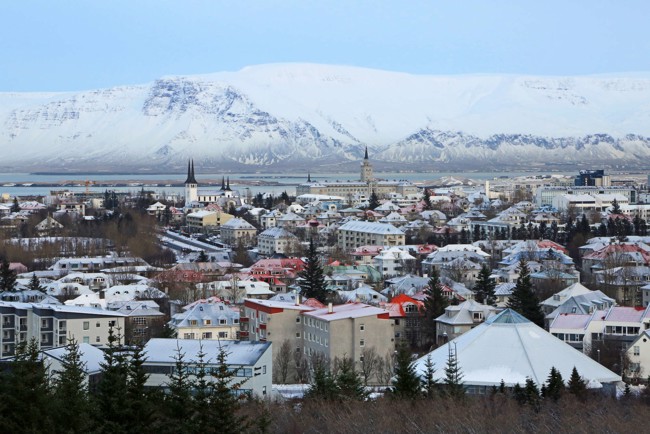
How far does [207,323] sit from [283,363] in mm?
3474

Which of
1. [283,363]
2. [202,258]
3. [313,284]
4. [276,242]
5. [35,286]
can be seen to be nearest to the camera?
[283,363]

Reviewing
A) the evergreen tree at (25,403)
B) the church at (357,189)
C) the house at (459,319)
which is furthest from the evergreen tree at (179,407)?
the church at (357,189)

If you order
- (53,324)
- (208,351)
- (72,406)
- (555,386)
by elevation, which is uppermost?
(72,406)

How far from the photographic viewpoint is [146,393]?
12.4 meters

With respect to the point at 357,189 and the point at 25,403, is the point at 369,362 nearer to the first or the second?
the point at 25,403

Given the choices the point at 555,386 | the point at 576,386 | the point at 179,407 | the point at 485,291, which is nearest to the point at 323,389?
the point at 555,386

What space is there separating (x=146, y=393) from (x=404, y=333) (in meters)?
11.9

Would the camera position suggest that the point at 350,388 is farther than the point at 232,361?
No

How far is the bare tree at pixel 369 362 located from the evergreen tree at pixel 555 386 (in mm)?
3758

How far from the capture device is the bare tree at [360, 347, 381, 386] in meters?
19.7

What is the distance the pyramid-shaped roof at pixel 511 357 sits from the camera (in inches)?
696

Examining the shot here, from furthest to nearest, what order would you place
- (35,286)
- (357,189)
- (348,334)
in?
(357,189), (35,286), (348,334)

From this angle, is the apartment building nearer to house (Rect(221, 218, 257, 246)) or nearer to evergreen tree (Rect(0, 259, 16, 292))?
evergreen tree (Rect(0, 259, 16, 292))

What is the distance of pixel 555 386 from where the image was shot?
15914 mm
